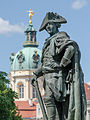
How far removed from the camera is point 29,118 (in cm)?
9456

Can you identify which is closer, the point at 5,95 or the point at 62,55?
the point at 62,55

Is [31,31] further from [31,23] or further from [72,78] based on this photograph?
[72,78]

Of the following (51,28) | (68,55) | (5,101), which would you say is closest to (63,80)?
(68,55)

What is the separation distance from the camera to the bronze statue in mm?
9742

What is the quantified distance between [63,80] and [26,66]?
9681 cm

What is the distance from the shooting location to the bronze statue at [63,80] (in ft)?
32.0

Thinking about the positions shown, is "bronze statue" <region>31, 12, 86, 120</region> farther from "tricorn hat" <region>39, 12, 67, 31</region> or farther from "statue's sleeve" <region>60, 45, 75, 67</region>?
"tricorn hat" <region>39, 12, 67, 31</region>

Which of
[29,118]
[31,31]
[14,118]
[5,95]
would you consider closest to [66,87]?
[5,95]

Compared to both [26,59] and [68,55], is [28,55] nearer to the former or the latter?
[26,59]

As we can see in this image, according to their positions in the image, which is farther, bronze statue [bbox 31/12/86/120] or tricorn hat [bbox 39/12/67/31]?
tricorn hat [bbox 39/12/67/31]

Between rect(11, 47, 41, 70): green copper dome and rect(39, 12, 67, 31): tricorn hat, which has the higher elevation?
rect(11, 47, 41, 70): green copper dome

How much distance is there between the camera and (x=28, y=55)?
108188 millimetres

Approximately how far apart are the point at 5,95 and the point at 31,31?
7544 cm

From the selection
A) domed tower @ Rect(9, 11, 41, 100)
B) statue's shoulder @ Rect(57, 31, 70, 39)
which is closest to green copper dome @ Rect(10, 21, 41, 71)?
domed tower @ Rect(9, 11, 41, 100)
